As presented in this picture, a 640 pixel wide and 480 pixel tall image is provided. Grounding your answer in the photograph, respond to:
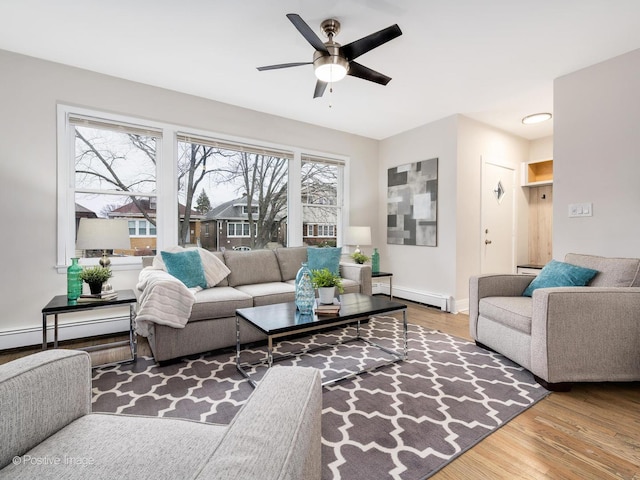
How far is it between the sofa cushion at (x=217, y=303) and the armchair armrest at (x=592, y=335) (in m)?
2.31

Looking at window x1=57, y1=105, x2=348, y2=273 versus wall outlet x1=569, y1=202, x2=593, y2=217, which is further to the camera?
window x1=57, y1=105, x2=348, y2=273

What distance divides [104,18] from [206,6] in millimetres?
799

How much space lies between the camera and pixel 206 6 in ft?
7.15

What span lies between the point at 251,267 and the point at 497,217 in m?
3.61

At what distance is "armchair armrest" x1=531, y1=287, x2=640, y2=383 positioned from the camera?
6.67ft

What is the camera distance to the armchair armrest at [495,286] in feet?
9.09

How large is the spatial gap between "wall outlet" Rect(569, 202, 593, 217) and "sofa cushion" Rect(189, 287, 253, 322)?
3196 mm

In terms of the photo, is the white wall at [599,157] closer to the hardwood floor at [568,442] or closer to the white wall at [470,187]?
the white wall at [470,187]

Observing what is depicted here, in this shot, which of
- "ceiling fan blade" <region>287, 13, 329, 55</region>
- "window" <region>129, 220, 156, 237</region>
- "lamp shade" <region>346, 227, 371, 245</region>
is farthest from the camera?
"lamp shade" <region>346, 227, 371, 245</region>

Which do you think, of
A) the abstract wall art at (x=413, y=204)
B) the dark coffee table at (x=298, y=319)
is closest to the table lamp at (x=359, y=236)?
the abstract wall art at (x=413, y=204)

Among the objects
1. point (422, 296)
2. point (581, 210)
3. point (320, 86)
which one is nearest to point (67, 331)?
point (320, 86)

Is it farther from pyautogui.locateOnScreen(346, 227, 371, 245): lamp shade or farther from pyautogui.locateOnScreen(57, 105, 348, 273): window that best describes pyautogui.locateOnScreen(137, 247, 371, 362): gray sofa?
pyautogui.locateOnScreen(346, 227, 371, 245): lamp shade

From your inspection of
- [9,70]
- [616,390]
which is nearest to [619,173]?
[616,390]

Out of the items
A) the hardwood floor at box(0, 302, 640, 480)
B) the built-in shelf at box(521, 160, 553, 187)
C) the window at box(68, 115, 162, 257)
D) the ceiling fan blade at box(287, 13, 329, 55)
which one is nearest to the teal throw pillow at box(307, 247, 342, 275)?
the window at box(68, 115, 162, 257)
